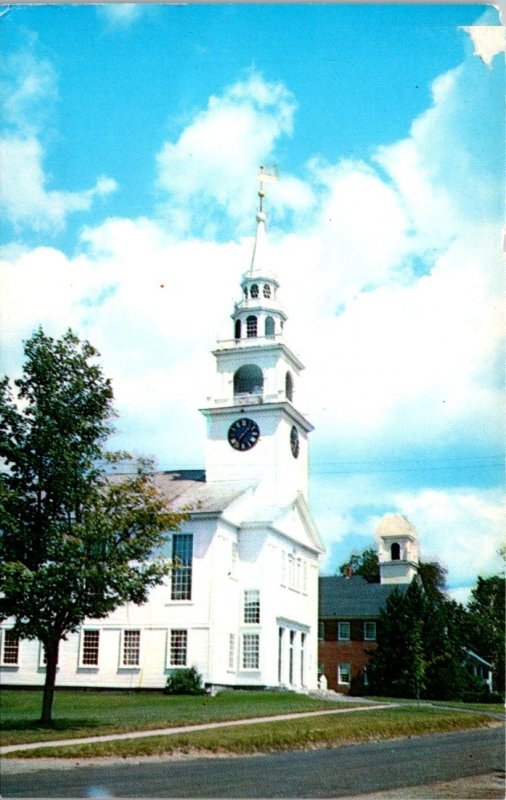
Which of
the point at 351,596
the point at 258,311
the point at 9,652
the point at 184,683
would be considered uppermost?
the point at 258,311

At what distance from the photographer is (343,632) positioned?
38.8 m

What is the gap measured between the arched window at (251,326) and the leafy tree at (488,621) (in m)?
15.2

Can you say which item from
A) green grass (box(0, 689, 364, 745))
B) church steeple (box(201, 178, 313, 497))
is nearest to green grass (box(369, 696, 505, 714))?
green grass (box(0, 689, 364, 745))

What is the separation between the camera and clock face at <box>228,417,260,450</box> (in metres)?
36.3

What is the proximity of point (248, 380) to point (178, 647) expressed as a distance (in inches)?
450

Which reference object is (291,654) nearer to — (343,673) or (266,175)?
(343,673)

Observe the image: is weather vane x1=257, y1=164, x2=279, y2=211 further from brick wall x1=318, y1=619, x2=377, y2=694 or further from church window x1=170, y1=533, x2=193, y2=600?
brick wall x1=318, y1=619, x2=377, y2=694

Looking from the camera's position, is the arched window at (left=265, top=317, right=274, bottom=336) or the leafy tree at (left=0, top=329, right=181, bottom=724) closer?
the leafy tree at (left=0, top=329, right=181, bottom=724)

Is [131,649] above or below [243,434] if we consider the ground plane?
below

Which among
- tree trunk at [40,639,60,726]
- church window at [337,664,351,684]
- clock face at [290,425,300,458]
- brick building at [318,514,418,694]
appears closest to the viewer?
tree trunk at [40,639,60,726]

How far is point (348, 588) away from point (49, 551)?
24265 mm

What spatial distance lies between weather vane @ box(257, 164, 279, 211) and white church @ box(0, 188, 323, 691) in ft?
29.9

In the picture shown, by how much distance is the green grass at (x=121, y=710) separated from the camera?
16.8 meters

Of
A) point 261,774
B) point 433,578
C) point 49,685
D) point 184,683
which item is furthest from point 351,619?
point 261,774
